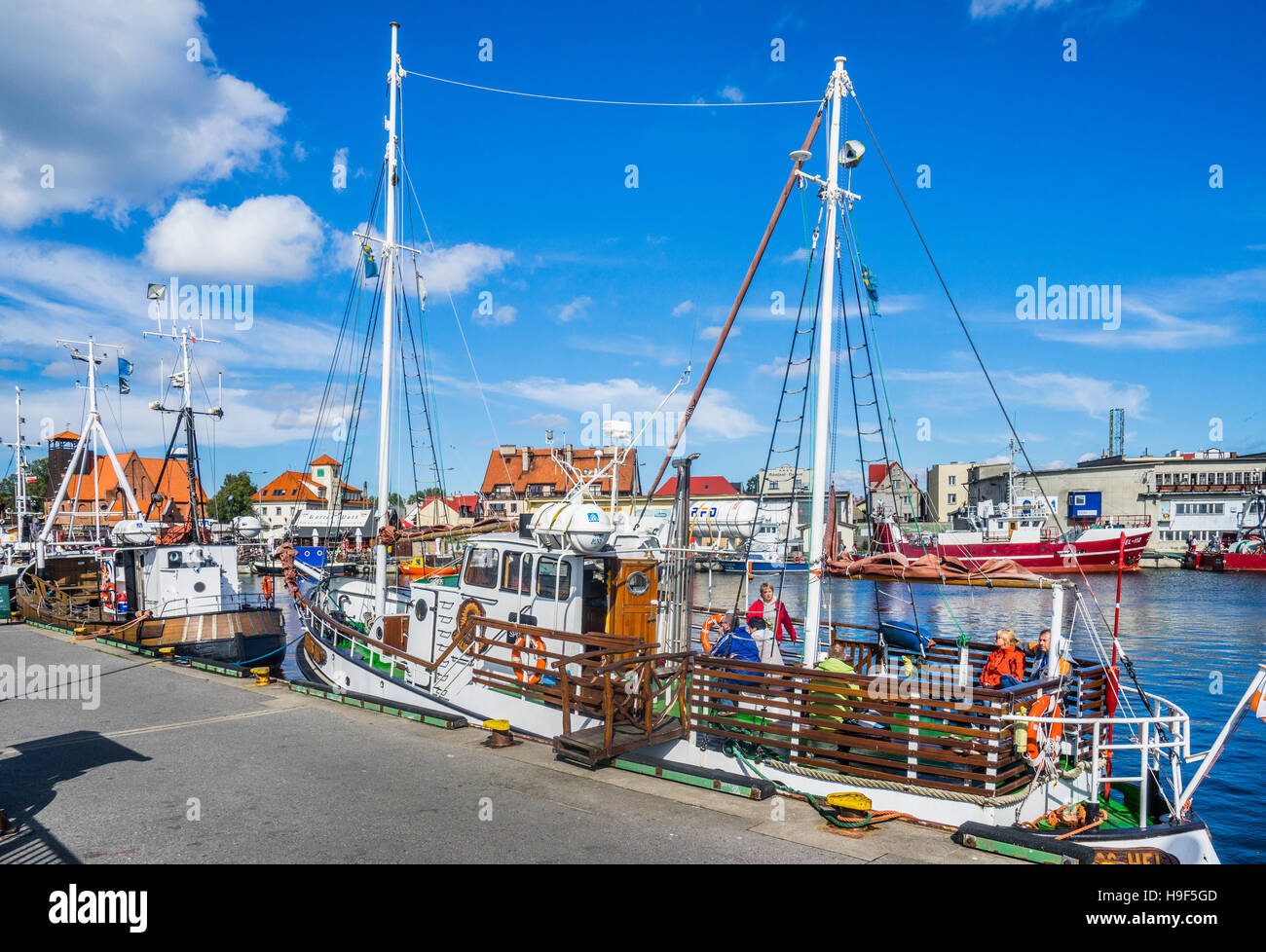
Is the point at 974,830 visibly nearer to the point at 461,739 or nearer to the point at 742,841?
the point at 742,841

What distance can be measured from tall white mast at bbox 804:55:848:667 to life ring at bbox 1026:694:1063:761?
2939 mm

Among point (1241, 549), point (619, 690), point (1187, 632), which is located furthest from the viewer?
point (1241, 549)

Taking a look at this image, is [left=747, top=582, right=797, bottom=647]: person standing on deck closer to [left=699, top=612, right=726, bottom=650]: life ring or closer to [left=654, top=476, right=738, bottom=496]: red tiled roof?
[left=699, top=612, right=726, bottom=650]: life ring

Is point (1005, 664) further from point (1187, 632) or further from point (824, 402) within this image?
point (1187, 632)

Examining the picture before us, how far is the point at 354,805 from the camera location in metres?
7.96

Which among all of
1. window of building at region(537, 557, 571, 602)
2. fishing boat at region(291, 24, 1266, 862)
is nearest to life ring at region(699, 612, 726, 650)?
fishing boat at region(291, 24, 1266, 862)

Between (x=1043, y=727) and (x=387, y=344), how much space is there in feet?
48.8

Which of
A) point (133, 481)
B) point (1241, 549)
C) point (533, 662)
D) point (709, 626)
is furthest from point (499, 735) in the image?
point (133, 481)

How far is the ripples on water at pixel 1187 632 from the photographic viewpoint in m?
14.3

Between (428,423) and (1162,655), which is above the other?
(428,423)

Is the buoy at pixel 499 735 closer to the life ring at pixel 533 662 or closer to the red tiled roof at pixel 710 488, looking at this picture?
the life ring at pixel 533 662
